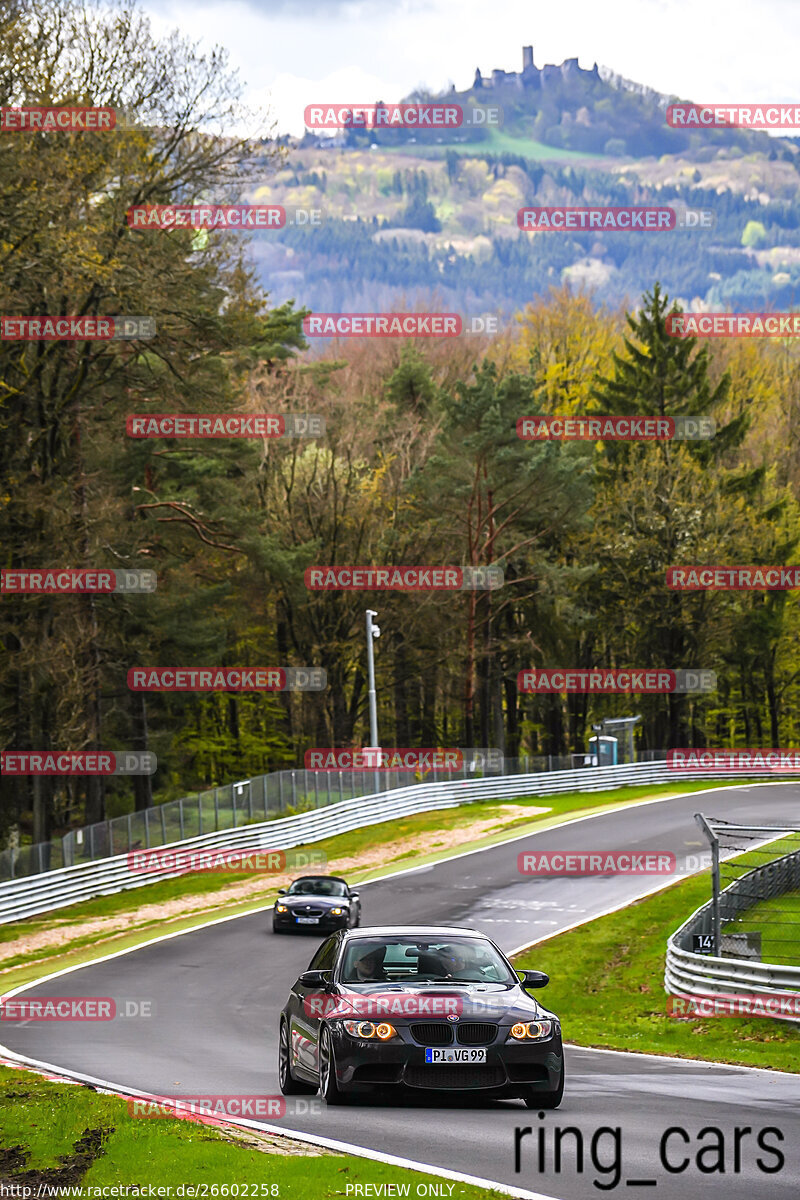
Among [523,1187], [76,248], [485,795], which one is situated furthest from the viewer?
[485,795]

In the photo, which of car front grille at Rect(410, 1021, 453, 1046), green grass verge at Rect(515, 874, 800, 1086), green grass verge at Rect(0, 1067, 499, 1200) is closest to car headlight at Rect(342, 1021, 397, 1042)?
car front grille at Rect(410, 1021, 453, 1046)

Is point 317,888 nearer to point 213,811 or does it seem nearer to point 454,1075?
point 213,811

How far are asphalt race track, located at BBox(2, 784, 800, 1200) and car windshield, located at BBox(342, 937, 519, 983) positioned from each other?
934 mm

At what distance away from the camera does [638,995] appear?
22.4 metres

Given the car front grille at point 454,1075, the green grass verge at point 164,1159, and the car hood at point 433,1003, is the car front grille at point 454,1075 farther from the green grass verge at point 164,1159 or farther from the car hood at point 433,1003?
the green grass verge at point 164,1159

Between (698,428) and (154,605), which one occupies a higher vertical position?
(698,428)

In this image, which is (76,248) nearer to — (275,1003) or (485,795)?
(275,1003)

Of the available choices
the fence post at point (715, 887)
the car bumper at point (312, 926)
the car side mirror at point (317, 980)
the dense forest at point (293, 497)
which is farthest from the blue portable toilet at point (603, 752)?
the car side mirror at point (317, 980)

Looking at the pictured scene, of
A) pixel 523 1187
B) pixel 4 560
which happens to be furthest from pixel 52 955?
pixel 523 1187

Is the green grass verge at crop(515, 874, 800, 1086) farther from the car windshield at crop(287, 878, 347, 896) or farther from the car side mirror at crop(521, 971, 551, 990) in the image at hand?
the car windshield at crop(287, 878, 347, 896)

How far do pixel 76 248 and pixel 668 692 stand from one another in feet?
138

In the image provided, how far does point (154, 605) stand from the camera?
47.3m

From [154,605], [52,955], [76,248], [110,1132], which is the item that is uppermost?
[76,248]

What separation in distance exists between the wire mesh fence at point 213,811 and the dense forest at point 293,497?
3.49m
